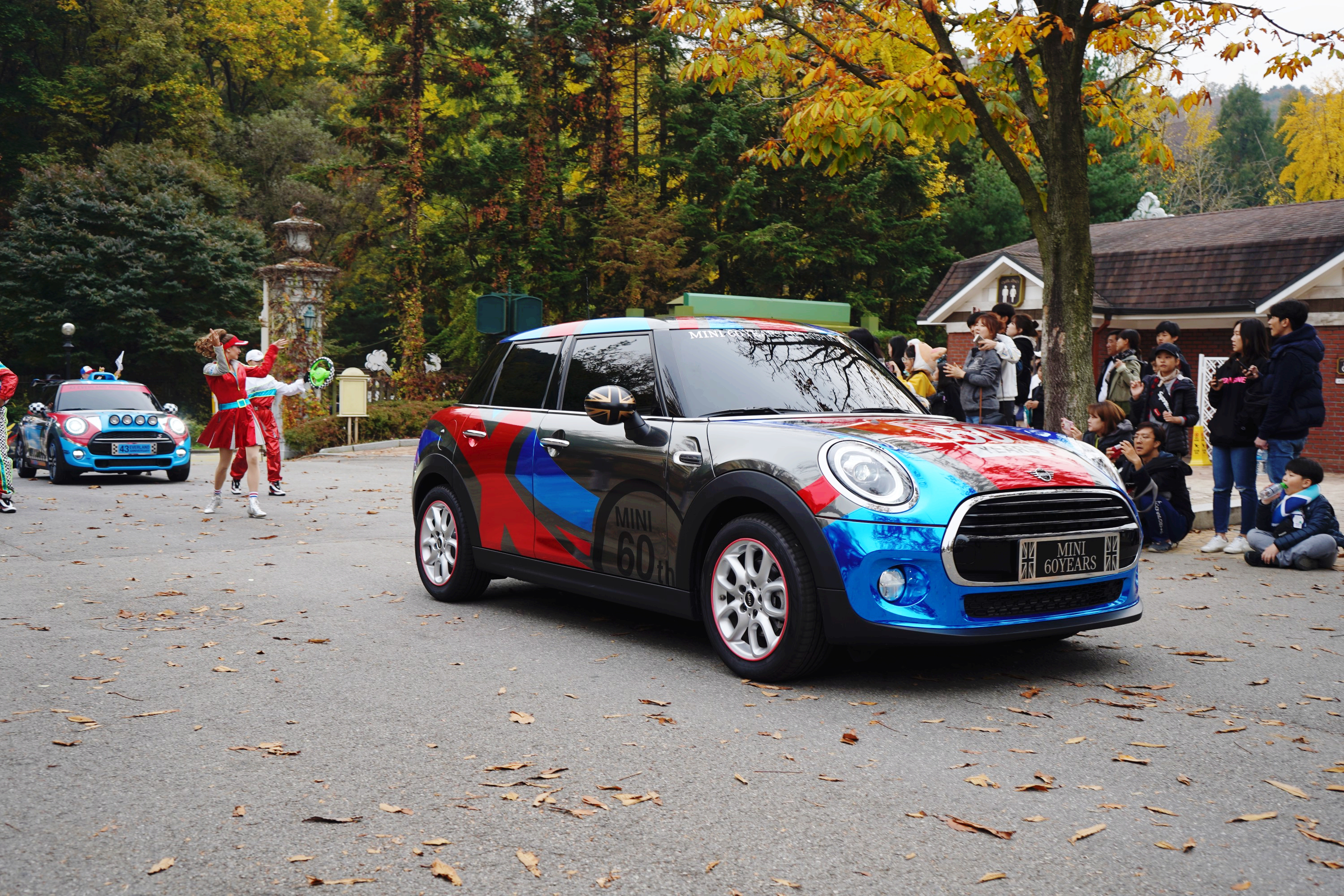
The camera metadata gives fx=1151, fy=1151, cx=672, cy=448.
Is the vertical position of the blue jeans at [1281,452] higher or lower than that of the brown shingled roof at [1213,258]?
lower

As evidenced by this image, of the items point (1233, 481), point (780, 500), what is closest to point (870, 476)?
point (780, 500)

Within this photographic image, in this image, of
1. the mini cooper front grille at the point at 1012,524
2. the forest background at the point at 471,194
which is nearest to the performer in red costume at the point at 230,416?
the mini cooper front grille at the point at 1012,524

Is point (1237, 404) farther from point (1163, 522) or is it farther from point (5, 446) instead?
point (5, 446)

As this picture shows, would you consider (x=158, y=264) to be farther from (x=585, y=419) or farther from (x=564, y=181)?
(x=585, y=419)

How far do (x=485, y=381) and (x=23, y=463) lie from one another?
1580 cm

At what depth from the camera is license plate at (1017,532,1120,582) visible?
498 centimetres

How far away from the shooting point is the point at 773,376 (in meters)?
6.12

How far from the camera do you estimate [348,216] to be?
4947 centimetres

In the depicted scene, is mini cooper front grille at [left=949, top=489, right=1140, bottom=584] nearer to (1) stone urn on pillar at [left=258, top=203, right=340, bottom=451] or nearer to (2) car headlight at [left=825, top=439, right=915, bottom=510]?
(2) car headlight at [left=825, top=439, right=915, bottom=510]

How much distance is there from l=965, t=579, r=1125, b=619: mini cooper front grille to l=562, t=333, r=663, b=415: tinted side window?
1.93 m

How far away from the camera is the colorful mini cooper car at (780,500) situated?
4895 mm

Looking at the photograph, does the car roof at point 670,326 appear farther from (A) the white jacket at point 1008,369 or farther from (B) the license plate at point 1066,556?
(A) the white jacket at point 1008,369

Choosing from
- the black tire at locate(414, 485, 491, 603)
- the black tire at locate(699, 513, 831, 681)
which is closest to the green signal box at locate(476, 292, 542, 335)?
the black tire at locate(414, 485, 491, 603)

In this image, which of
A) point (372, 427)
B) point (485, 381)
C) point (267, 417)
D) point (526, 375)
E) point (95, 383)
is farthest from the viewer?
point (372, 427)
